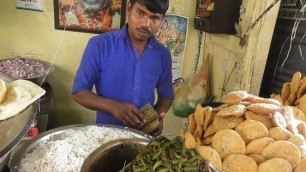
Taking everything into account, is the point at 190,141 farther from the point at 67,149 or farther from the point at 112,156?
the point at 67,149

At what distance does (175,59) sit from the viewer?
129 inches

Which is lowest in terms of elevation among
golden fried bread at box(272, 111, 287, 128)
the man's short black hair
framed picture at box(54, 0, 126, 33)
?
golden fried bread at box(272, 111, 287, 128)

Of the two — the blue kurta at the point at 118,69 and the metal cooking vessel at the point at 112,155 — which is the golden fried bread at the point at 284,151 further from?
the blue kurta at the point at 118,69

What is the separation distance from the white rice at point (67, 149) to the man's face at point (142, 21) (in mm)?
750

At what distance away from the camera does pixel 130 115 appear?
148 centimetres

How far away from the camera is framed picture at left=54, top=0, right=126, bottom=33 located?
2.95 m

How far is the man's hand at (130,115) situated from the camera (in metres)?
1.45

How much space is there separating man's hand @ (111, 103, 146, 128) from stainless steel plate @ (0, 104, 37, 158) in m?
0.70

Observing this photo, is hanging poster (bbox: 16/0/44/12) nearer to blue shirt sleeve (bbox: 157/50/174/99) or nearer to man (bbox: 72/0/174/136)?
man (bbox: 72/0/174/136)

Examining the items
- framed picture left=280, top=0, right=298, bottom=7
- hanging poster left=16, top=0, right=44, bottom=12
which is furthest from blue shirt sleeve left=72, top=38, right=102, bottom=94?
hanging poster left=16, top=0, right=44, bottom=12

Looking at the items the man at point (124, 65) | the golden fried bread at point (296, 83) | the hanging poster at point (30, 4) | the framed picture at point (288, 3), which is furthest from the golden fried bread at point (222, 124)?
the hanging poster at point (30, 4)

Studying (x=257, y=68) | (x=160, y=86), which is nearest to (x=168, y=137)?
(x=160, y=86)

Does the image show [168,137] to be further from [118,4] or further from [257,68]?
[118,4]

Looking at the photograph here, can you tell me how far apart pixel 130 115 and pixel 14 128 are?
82 cm
